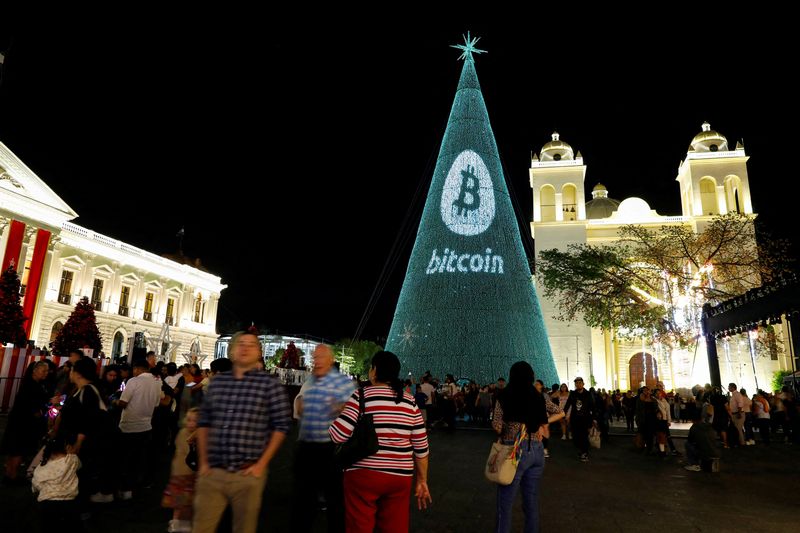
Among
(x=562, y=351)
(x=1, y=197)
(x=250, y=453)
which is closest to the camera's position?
(x=250, y=453)

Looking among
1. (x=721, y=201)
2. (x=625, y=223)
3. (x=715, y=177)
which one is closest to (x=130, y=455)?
(x=625, y=223)

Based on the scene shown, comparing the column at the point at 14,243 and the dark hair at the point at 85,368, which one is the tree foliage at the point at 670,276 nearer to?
the dark hair at the point at 85,368

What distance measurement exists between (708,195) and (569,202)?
29.3 ft

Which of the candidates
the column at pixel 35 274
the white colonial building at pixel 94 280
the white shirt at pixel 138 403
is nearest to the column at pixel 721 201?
the white colonial building at pixel 94 280

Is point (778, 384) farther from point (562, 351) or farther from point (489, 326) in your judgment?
point (489, 326)

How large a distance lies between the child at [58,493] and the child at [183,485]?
0.57 metres

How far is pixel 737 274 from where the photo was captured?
2008 centimetres

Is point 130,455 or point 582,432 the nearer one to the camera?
point 130,455

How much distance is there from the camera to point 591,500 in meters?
5.95

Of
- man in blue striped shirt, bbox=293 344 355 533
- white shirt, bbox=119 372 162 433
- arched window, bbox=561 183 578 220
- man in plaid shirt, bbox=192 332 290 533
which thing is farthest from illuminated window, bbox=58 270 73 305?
man in plaid shirt, bbox=192 332 290 533

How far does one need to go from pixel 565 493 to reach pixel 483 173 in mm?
12920

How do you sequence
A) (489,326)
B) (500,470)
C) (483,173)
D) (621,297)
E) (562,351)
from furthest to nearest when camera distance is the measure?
1. (562,351)
2. (621,297)
3. (483,173)
4. (489,326)
5. (500,470)

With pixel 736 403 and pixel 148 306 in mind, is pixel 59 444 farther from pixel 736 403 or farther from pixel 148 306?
pixel 148 306

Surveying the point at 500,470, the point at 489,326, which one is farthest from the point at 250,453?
the point at 489,326
